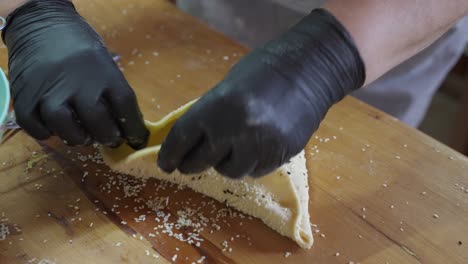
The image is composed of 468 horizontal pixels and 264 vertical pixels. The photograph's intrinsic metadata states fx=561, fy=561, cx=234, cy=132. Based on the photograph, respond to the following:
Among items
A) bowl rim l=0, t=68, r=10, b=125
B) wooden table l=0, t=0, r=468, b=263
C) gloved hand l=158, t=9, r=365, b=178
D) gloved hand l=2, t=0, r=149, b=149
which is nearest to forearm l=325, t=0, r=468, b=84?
gloved hand l=158, t=9, r=365, b=178

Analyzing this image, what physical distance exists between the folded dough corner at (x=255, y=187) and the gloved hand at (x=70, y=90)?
0.03m

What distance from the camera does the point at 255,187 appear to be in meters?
0.74

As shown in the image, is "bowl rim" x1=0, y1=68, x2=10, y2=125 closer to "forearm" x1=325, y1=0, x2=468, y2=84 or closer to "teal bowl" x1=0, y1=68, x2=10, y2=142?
"teal bowl" x1=0, y1=68, x2=10, y2=142

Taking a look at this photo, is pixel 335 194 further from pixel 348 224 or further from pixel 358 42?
pixel 358 42

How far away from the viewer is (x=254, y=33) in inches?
46.0

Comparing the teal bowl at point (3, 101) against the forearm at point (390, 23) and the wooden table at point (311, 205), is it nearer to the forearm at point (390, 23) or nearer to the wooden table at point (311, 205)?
the wooden table at point (311, 205)

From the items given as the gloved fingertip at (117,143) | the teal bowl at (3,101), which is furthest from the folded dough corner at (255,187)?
the teal bowl at (3,101)

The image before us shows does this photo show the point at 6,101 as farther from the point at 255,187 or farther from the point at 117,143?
the point at 255,187

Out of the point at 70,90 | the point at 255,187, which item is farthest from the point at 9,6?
the point at 255,187

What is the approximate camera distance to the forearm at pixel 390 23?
0.68 m

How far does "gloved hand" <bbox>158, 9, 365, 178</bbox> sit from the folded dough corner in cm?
9

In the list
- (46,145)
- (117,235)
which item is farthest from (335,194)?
(46,145)

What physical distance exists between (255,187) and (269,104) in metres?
0.17

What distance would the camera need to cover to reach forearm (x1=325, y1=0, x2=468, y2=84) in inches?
26.7
